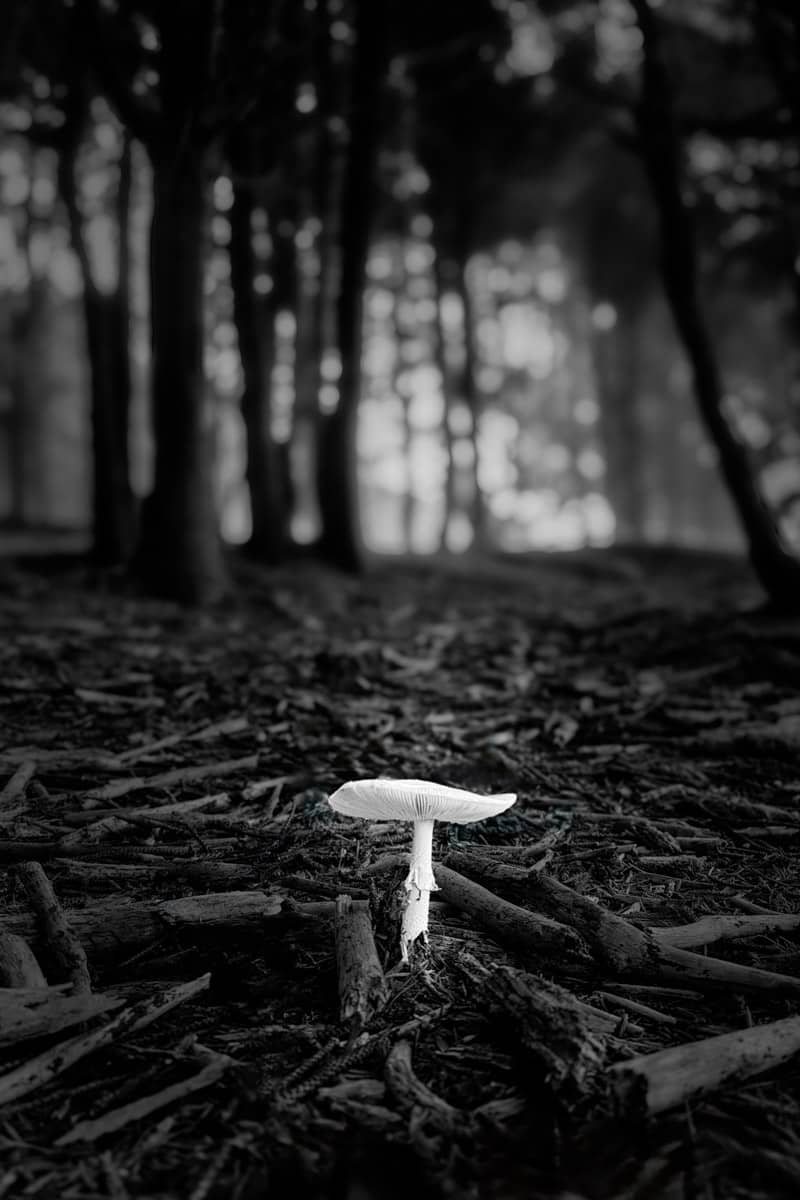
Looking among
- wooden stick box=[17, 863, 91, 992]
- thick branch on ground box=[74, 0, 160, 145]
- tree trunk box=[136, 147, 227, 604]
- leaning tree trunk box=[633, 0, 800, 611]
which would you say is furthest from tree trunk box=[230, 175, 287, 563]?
wooden stick box=[17, 863, 91, 992]

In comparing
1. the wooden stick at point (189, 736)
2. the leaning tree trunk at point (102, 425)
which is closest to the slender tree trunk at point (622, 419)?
the leaning tree trunk at point (102, 425)

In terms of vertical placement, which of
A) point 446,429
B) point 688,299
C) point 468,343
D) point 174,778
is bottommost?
point 174,778

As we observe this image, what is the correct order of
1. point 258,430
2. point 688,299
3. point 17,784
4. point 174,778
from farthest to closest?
point 258,430 < point 688,299 < point 174,778 < point 17,784

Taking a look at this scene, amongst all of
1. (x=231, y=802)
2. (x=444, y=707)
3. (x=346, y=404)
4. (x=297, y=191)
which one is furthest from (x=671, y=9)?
(x=231, y=802)

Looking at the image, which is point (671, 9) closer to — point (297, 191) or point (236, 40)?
point (297, 191)

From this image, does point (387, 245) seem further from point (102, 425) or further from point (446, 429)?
point (102, 425)

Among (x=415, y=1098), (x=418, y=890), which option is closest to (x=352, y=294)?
(x=418, y=890)
